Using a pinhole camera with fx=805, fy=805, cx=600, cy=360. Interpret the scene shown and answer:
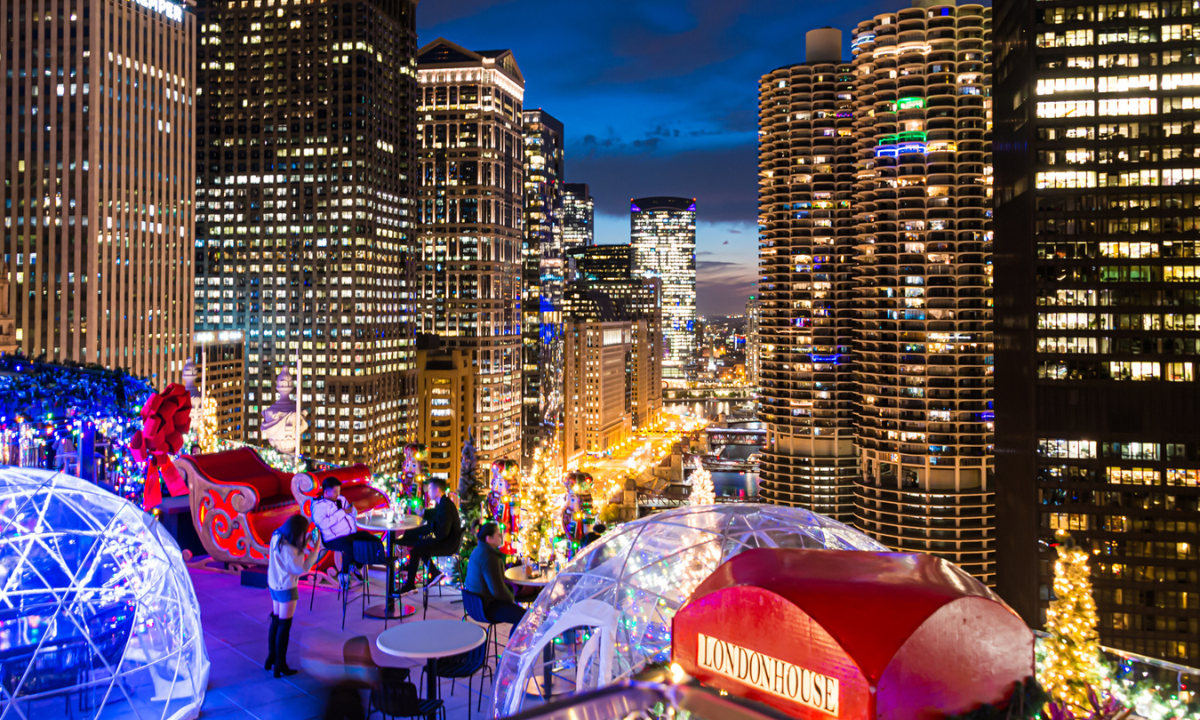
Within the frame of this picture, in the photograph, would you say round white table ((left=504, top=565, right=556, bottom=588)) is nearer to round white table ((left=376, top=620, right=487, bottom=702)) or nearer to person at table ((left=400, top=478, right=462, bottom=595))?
person at table ((left=400, top=478, right=462, bottom=595))

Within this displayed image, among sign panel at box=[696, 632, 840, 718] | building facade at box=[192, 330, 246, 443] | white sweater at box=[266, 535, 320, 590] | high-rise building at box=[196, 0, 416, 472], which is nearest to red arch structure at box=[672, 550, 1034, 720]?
sign panel at box=[696, 632, 840, 718]

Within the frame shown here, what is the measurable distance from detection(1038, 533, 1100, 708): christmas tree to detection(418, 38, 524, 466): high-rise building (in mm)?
122105

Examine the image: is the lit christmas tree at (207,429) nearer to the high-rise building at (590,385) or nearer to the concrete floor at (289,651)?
the concrete floor at (289,651)

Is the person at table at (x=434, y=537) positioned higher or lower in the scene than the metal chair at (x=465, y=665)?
higher

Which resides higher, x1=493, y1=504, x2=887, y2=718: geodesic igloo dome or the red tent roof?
the red tent roof

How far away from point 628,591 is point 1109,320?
217 feet

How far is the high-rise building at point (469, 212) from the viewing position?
130m

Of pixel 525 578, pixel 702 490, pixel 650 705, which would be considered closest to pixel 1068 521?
pixel 702 490

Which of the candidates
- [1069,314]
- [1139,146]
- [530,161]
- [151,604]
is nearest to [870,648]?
[151,604]

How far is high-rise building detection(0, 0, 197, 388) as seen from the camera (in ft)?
266

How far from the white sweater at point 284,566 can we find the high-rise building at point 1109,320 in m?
62.5

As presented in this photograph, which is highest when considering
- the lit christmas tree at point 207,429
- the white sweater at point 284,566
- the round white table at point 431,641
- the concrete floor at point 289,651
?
the lit christmas tree at point 207,429

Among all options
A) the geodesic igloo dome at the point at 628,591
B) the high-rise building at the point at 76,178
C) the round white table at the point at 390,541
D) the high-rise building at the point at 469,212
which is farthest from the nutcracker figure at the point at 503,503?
the high-rise building at the point at 469,212

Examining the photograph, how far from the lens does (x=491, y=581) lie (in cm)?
815
